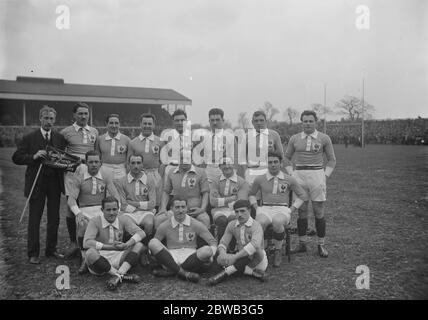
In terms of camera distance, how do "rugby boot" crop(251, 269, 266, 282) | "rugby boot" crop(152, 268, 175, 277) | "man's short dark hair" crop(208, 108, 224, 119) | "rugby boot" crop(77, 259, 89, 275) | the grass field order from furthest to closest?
"man's short dark hair" crop(208, 108, 224, 119) < "rugby boot" crop(77, 259, 89, 275) < "rugby boot" crop(152, 268, 175, 277) < "rugby boot" crop(251, 269, 266, 282) < the grass field

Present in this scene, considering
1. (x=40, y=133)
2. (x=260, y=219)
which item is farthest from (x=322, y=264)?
(x=40, y=133)

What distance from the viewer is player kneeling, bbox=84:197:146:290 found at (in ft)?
14.1

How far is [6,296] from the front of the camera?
13.1 feet

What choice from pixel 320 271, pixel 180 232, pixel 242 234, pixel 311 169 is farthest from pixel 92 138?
pixel 320 271

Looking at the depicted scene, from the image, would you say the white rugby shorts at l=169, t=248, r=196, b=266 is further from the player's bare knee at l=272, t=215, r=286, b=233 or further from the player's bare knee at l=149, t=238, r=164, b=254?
the player's bare knee at l=272, t=215, r=286, b=233

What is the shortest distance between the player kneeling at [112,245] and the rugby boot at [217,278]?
84 centimetres

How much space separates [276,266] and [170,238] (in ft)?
4.63

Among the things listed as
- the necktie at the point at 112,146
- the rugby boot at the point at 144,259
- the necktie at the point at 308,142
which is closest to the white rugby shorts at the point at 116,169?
the necktie at the point at 112,146

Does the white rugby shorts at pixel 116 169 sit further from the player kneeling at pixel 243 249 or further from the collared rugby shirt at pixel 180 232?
the player kneeling at pixel 243 249

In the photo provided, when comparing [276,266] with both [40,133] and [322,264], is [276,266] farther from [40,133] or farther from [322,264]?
[40,133]

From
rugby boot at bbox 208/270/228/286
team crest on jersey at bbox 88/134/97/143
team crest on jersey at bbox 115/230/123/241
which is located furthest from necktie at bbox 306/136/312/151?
team crest on jersey at bbox 88/134/97/143

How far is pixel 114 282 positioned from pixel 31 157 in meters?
2.10

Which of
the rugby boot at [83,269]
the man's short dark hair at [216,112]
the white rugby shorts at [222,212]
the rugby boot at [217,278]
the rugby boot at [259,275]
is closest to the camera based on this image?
the rugby boot at [217,278]

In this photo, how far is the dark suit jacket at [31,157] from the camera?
4973 mm
